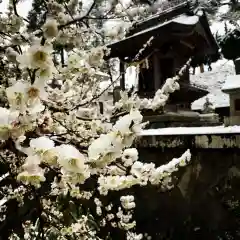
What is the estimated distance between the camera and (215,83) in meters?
19.6

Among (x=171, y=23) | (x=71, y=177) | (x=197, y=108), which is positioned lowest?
(x=197, y=108)

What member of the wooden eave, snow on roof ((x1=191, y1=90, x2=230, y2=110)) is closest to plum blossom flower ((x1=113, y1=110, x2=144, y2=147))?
the wooden eave

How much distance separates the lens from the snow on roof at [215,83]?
16.0 meters

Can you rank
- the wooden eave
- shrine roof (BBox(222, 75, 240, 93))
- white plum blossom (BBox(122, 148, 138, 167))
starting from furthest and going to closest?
1. the wooden eave
2. shrine roof (BBox(222, 75, 240, 93))
3. white plum blossom (BBox(122, 148, 138, 167))

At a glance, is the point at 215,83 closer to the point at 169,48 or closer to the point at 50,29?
the point at 169,48

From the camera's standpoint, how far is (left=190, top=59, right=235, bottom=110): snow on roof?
52.5 feet

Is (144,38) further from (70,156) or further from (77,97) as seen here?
(70,156)

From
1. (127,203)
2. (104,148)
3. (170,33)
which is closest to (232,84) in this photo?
(127,203)

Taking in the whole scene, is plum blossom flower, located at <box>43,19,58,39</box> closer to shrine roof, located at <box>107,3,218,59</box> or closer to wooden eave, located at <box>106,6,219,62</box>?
wooden eave, located at <box>106,6,219,62</box>

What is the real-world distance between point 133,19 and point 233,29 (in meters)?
12.7

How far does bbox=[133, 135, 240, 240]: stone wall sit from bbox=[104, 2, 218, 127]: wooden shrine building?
6.49 meters

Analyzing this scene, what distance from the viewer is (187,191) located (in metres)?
4.32

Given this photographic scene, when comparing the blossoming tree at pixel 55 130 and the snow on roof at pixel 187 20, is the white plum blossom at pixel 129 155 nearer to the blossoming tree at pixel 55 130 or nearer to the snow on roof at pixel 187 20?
the blossoming tree at pixel 55 130

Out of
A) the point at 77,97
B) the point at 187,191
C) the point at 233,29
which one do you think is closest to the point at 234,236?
the point at 187,191
